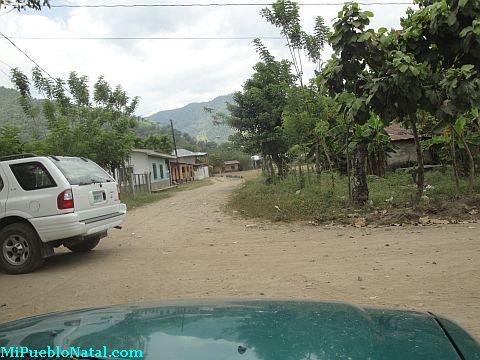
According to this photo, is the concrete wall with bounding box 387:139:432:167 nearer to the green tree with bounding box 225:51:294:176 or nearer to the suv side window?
the green tree with bounding box 225:51:294:176

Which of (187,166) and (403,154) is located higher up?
(187,166)

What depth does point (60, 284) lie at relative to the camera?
6180 mm

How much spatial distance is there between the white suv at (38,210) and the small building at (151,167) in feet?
74.8

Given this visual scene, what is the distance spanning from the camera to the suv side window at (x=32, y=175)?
698 cm

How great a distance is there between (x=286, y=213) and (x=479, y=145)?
23.9ft

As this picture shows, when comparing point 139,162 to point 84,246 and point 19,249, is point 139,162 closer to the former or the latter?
point 84,246

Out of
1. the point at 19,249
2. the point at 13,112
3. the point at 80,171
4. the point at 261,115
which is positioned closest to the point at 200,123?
the point at 13,112

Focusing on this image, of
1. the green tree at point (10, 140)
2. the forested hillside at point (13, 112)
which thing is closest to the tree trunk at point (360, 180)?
the green tree at point (10, 140)

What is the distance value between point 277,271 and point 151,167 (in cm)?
3355

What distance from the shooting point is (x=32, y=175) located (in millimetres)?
7062

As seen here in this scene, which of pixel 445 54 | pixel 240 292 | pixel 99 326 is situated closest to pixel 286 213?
pixel 445 54

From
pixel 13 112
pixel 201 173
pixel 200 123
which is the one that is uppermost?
pixel 200 123

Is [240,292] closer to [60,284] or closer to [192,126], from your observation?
[60,284]

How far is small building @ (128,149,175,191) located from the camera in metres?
33.5
